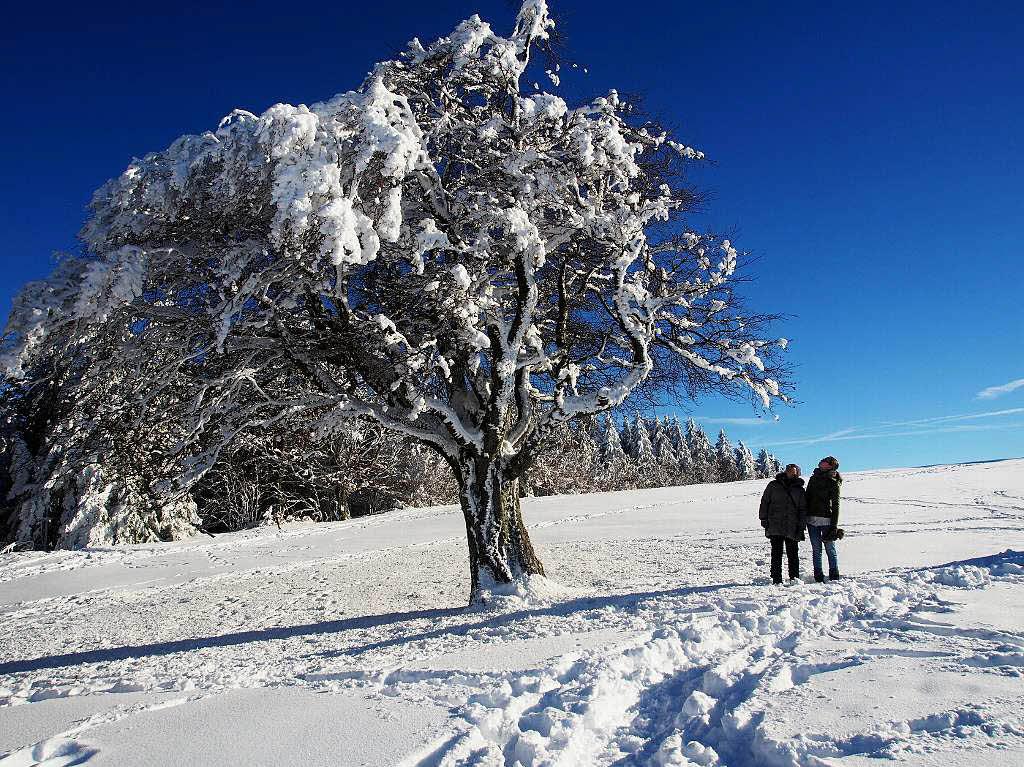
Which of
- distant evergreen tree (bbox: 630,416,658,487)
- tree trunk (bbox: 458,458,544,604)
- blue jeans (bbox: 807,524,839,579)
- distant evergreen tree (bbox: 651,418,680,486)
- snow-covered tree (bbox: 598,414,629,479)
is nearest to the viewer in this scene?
blue jeans (bbox: 807,524,839,579)

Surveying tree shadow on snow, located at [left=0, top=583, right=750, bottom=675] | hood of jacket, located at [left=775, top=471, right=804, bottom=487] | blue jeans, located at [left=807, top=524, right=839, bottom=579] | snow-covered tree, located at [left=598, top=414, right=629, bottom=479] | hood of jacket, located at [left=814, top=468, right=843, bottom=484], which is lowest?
tree shadow on snow, located at [left=0, top=583, right=750, bottom=675]

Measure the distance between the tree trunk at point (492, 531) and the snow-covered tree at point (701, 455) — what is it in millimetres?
67290

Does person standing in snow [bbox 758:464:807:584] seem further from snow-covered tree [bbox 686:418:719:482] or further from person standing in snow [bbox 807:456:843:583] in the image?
snow-covered tree [bbox 686:418:719:482]

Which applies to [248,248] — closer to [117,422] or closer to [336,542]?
[117,422]

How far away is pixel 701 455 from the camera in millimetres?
80125

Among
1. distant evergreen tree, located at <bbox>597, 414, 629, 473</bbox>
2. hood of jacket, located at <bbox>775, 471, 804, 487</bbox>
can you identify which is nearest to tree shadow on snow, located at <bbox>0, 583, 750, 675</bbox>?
hood of jacket, located at <bbox>775, 471, 804, 487</bbox>

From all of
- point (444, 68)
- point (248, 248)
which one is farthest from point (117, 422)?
point (444, 68)

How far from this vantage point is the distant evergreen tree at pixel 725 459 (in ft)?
252

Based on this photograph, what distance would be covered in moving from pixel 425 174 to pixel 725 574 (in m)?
7.67

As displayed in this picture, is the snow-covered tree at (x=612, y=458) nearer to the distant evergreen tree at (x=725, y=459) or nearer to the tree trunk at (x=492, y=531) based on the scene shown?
the distant evergreen tree at (x=725, y=459)

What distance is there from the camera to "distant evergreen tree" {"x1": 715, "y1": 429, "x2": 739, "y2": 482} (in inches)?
3024

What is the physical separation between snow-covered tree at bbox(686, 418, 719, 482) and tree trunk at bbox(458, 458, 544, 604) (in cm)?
6729

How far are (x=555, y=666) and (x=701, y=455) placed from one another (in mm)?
79621

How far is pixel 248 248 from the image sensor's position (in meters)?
6.48
